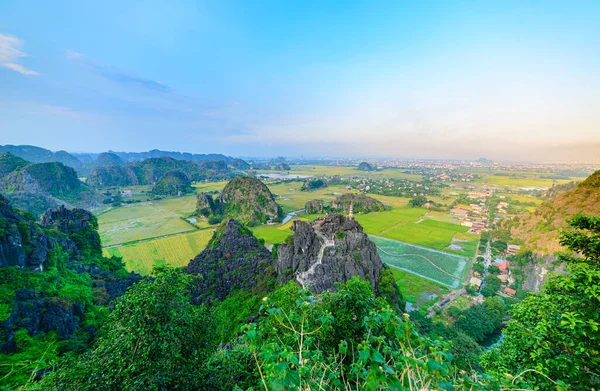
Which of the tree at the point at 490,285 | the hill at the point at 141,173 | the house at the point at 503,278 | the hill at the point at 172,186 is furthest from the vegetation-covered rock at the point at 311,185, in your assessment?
the tree at the point at 490,285

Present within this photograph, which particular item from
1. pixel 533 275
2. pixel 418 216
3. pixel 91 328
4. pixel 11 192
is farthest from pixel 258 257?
pixel 11 192

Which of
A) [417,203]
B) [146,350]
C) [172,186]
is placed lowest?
[417,203]

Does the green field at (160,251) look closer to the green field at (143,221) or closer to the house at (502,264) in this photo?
the green field at (143,221)

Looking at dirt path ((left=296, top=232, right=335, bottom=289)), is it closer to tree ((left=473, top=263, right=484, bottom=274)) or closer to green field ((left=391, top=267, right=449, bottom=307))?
green field ((left=391, top=267, right=449, bottom=307))

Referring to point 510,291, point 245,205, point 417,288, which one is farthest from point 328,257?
point 245,205

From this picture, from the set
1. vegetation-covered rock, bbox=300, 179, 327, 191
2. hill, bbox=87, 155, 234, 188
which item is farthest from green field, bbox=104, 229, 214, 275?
hill, bbox=87, 155, 234, 188

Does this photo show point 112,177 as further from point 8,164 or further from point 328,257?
point 328,257
